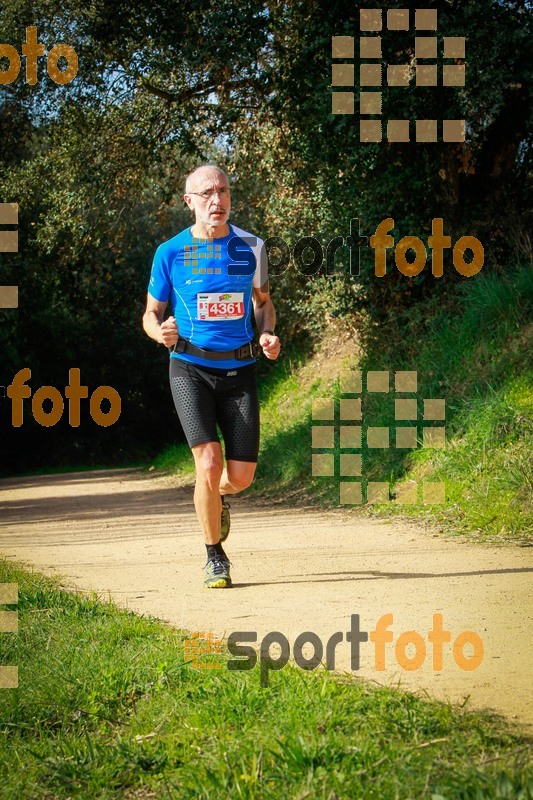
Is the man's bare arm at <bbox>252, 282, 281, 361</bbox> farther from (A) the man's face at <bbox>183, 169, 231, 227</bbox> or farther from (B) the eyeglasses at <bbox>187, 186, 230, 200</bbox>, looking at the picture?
(B) the eyeglasses at <bbox>187, 186, 230, 200</bbox>

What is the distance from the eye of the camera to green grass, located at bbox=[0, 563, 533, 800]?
8.02 ft

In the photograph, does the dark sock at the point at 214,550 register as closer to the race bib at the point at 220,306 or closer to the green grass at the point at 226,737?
the race bib at the point at 220,306

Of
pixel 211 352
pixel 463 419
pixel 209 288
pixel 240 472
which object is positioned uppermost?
pixel 209 288

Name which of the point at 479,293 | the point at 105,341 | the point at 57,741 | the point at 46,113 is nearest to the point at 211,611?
the point at 57,741

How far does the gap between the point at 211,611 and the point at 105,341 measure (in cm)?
2244

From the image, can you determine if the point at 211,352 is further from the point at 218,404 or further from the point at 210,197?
the point at 210,197

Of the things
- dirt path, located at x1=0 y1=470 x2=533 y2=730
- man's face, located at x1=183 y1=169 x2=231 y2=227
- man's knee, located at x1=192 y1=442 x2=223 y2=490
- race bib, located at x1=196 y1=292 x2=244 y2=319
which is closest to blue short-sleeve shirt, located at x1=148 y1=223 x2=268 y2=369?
race bib, located at x1=196 y1=292 x2=244 y2=319

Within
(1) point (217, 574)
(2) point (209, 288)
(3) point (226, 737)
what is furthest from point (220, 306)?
(3) point (226, 737)

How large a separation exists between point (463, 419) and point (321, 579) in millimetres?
3886

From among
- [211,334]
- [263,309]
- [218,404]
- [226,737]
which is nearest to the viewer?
[226,737]

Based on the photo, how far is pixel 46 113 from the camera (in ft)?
47.4

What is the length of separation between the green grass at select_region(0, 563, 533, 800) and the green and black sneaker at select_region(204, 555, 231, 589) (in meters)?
1.69

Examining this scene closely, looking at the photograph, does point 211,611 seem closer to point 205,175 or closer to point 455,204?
point 205,175

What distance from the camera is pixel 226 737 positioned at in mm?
2811
